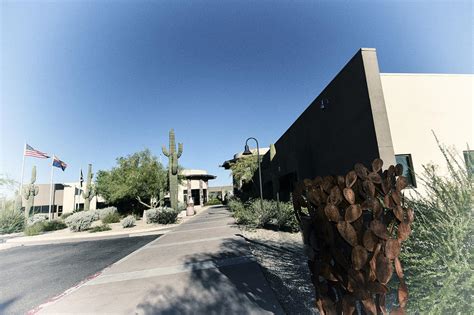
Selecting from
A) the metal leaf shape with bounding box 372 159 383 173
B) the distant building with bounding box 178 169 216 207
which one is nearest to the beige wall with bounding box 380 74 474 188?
the metal leaf shape with bounding box 372 159 383 173

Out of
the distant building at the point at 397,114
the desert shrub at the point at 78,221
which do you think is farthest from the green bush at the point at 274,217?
the desert shrub at the point at 78,221

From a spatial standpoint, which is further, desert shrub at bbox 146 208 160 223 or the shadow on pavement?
desert shrub at bbox 146 208 160 223

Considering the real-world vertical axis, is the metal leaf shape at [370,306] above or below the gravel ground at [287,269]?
above

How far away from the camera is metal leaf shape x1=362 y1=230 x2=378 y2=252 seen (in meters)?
1.63

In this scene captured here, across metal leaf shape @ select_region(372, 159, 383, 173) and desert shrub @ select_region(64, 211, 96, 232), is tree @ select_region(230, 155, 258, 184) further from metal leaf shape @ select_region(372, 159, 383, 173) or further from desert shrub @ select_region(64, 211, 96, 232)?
metal leaf shape @ select_region(372, 159, 383, 173)

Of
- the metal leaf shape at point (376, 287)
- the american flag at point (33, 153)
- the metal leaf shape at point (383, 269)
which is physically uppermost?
the american flag at point (33, 153)

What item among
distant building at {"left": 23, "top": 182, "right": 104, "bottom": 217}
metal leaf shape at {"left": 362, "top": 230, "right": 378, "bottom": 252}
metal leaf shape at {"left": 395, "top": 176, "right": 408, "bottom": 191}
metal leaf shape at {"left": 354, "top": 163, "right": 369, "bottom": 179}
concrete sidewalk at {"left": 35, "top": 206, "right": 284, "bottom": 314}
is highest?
distant building at {"left": 23, "top": 182, "right": 104, "bottom": 217}

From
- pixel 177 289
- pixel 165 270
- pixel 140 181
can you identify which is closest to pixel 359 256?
pixel 177 289

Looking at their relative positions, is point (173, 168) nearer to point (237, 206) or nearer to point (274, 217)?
point (237, 206)

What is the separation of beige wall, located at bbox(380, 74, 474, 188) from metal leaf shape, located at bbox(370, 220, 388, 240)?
22.5 ft

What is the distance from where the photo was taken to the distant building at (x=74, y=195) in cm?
3822

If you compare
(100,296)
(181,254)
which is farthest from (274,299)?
(181,254)

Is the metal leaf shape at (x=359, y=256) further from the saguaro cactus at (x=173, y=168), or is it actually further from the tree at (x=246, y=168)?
the tree at (x=246, y=168)

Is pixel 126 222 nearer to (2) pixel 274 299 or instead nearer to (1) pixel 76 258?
(1) pixel 76 258
